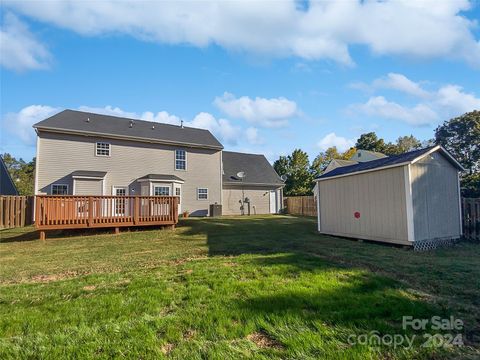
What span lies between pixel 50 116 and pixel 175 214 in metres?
11.4

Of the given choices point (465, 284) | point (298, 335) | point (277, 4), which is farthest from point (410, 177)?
point (298, 335)

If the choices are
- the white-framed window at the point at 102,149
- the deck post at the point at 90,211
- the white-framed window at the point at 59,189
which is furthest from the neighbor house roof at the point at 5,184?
the deck post at the point at 90,211

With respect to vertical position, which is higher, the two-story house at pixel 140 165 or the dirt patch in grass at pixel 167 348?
the two-story house at pixel 140 165

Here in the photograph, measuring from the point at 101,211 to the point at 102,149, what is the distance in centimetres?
814

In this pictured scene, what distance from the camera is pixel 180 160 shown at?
66.6ft

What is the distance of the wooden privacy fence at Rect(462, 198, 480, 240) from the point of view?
32.2 ft

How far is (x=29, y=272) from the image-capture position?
5469 mm

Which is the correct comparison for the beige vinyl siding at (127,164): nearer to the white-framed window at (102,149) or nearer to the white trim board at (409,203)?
the white-framed window at (102,149)

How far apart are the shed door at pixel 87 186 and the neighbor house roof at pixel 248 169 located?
30.9 feet

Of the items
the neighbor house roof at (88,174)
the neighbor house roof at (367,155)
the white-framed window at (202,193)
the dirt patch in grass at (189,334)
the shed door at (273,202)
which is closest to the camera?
the dirt patch in grass at (189,334)

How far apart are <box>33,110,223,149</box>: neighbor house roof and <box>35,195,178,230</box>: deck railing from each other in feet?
26.4

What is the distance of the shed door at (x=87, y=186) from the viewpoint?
16.5 m

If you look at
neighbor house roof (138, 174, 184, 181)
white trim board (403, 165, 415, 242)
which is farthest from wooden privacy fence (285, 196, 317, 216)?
white trim board (403, 165, 415, 242)

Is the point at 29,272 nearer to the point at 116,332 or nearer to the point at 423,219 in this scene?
the point at 116,332
